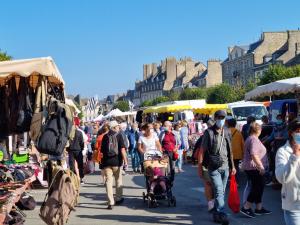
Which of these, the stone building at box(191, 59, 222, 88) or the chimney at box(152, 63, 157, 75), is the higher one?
the chimney at box(152, 63, 157, 75)

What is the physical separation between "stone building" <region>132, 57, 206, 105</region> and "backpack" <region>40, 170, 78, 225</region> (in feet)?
380

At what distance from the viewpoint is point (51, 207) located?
23.1ft

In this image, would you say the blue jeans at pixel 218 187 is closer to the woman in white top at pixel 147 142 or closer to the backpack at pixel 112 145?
the backpack at pixel 112 145

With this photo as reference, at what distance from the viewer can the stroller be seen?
10789 millimetres

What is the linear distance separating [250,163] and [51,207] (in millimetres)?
3871

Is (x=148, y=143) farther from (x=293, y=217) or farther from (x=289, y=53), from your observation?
(x=289, y=53)

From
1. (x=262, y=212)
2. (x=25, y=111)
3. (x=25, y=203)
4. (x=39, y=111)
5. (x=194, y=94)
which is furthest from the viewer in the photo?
(x=194, y=94)

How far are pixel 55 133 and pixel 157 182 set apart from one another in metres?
4.55

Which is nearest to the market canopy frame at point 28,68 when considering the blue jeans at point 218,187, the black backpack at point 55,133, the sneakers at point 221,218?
the black backpack at point 55,133

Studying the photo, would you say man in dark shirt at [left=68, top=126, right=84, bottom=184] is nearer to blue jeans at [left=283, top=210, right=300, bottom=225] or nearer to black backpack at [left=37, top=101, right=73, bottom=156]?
black backpack at [left=37, top=101, right=73, bottom=156]

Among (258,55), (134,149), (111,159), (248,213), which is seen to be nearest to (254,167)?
(248,213)

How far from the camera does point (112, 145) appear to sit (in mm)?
10859

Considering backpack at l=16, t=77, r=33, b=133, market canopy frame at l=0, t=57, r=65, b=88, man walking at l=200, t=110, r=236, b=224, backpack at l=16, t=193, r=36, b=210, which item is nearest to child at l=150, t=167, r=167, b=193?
man walking at l=200, t=110, r=236, b=224

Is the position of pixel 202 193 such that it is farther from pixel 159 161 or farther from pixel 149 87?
pixel 149 87
